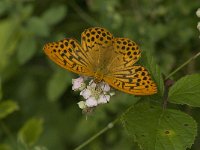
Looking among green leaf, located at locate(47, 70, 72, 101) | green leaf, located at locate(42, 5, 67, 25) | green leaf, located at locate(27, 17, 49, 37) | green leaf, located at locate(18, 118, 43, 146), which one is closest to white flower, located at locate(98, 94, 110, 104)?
green leaf, located at locate(18, 118, 43, 146)

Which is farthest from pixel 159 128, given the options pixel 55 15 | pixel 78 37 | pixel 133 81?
pixel 78 37

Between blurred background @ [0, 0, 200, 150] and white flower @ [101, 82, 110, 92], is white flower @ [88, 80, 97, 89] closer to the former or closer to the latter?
white flower @ [101, 82, 110, 92]

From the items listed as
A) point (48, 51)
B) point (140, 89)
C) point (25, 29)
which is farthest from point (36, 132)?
point (140, 89)

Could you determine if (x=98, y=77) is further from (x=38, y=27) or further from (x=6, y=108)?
(x=38, y=27)

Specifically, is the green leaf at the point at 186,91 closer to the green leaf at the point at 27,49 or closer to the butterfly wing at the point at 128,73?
the butterfly wing at the point at 128,73

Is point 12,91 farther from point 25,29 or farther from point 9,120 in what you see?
point 25,29
